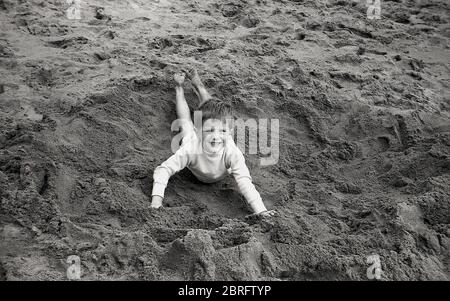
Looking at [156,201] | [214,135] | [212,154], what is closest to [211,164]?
[212,154]

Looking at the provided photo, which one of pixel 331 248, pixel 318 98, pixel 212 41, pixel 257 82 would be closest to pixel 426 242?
pixel 331 248

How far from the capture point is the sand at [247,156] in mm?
2389

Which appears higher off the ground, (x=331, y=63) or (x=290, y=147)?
(x=331, y=63)

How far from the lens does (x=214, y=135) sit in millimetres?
3348

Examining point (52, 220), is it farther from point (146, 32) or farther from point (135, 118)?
point (146, 32)

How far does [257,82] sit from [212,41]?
77cm

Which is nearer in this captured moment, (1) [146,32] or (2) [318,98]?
(2) [318,98]

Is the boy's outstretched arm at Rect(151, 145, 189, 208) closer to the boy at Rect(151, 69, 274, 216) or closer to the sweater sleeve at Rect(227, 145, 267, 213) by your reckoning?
the boy at Rect(151, 69, 274, 216)

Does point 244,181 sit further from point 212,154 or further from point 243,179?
point 212,154

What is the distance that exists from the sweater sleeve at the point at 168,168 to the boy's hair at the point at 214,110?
0.82 feet

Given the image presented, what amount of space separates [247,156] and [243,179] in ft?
1.31

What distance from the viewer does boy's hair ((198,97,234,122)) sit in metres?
3.42

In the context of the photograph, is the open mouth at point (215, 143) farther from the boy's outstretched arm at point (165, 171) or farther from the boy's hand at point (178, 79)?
the boy's hand at point (178, 79)

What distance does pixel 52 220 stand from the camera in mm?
2549
